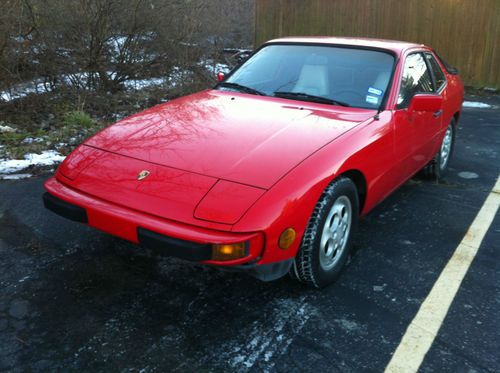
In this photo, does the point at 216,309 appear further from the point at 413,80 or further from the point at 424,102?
the point at 413,80

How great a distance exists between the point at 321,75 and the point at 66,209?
2.16 m

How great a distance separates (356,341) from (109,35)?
6.38m

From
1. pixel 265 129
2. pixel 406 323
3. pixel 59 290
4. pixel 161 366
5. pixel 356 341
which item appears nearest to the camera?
pixel 161 366

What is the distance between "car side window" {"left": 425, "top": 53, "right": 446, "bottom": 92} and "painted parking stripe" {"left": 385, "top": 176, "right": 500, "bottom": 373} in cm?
141

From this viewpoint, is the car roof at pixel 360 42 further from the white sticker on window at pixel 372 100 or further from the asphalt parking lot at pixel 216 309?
the asphalt parking lot at pixel 216 309

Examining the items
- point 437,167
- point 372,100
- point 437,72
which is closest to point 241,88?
point 372,100

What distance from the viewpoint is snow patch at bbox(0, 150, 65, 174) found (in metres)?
4.85

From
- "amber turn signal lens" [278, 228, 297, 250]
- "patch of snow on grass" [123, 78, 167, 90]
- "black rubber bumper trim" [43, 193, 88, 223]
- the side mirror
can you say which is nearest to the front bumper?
"black rubber bumper trim" [43, 193, 88, 223]

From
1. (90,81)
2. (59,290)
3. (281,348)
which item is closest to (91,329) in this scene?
(59,290)

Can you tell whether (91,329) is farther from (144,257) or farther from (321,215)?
(321,215)

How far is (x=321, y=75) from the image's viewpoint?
376cm

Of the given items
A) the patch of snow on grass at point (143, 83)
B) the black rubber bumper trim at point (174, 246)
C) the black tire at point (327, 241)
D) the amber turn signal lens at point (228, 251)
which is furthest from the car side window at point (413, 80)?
the patch of snow on grass at point (143, 83)

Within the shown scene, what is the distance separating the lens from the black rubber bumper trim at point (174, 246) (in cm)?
228

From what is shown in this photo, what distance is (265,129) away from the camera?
303 cm
